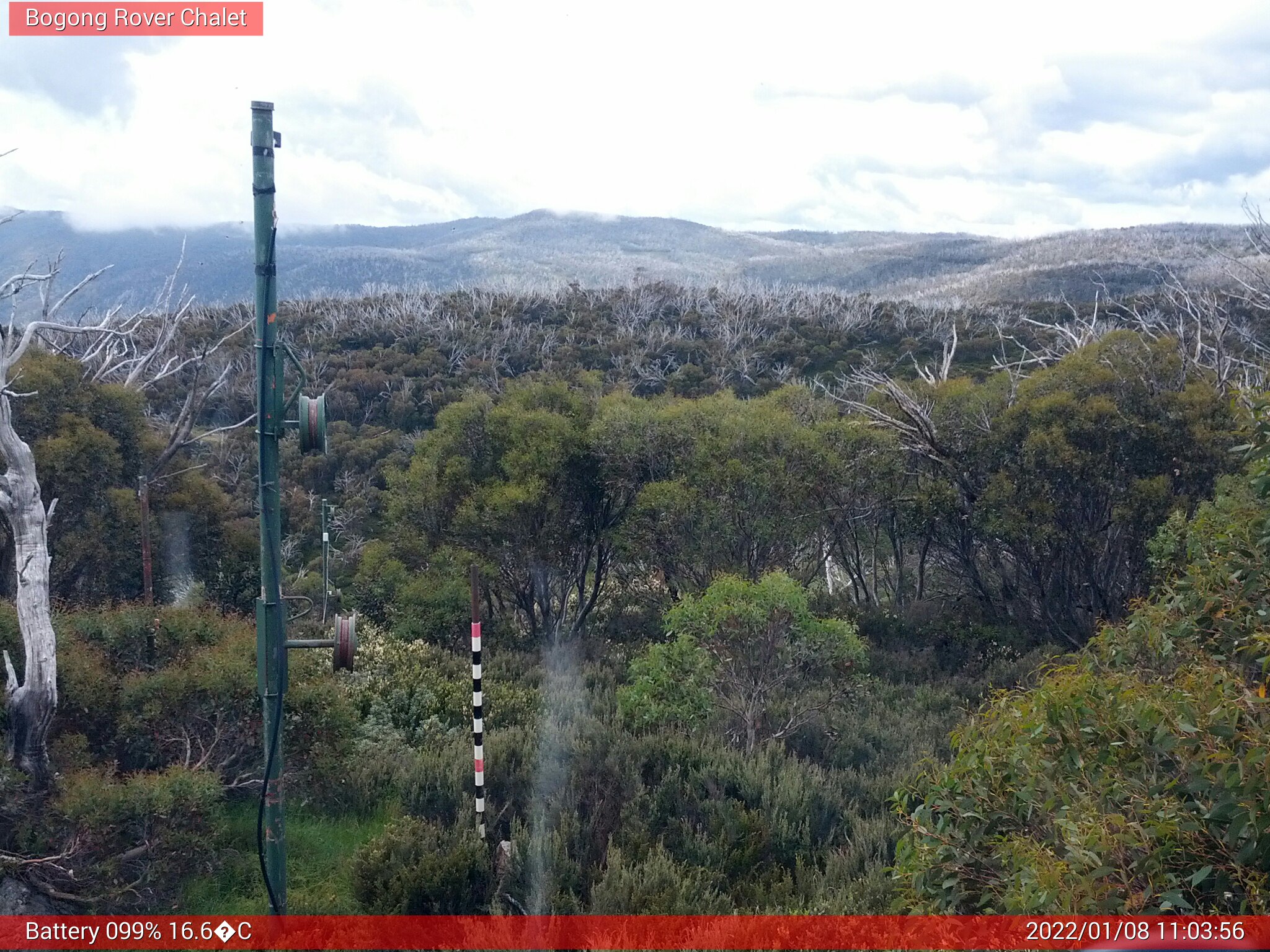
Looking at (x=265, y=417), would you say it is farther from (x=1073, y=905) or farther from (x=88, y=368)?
(x=88, y=368)

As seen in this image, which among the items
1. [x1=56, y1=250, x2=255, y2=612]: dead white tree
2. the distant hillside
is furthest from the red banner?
the distant hillside

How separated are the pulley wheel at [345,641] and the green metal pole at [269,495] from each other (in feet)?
0.94

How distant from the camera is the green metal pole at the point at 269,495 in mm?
5207

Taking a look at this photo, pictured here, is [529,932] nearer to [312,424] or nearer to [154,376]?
[312,424]

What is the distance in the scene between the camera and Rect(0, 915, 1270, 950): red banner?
385 cm

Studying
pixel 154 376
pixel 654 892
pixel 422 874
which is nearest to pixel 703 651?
pixel 654 892

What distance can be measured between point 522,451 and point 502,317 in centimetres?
2409

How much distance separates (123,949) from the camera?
230 inches

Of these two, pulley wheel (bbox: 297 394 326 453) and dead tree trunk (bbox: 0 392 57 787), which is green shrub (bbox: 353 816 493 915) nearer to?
dead tree trunk (bbox: 0 392 57 787)

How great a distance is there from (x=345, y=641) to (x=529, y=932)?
1.94m

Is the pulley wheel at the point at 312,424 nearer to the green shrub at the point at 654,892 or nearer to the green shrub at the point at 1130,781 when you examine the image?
the green shrub at the point at 654,892

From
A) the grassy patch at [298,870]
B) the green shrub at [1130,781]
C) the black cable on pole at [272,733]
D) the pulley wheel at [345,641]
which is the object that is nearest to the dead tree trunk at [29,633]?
the grassy patch at [298,870]

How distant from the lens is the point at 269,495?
5.37 meters

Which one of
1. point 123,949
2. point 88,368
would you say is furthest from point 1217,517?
point 88,368
